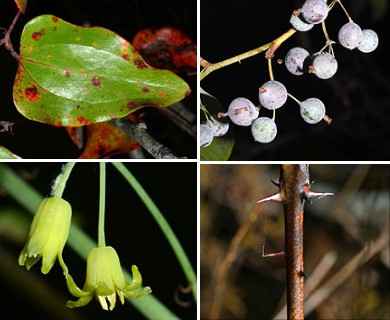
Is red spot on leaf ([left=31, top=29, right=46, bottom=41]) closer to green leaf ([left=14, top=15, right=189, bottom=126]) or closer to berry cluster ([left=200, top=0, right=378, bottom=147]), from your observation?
green leaf ([left=14, top=15, right=189, bottom=126])

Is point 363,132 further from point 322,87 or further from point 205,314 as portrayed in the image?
point 205,314

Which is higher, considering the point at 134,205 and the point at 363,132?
the point at 363,132

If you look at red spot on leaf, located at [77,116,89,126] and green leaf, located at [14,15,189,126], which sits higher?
green leaf, located at [14,15,189,126]

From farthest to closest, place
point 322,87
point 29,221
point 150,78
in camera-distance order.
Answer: point 322,87 < point 29,221 < point 150,78

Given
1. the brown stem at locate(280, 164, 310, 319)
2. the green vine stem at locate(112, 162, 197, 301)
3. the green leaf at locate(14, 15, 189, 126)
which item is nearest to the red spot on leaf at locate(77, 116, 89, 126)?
the green leaf at locate(14, 15, 189, 126)

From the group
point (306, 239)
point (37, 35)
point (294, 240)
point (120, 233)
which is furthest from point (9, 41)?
point (306, 239)

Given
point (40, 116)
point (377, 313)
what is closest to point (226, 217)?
point (377, 313)

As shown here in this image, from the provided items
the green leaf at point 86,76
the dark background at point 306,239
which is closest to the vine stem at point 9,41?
the green leaf at point 86,76
